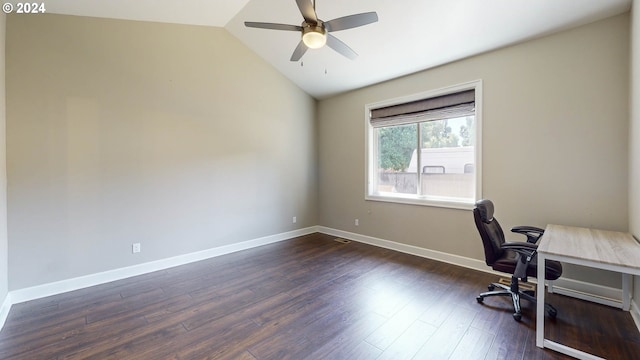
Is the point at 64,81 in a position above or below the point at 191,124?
above

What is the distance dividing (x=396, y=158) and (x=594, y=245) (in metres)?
2.77

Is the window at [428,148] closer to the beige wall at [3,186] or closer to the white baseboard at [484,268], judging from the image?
the white baseboard at [484,268]

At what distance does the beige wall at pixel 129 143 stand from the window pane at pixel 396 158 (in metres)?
1.99

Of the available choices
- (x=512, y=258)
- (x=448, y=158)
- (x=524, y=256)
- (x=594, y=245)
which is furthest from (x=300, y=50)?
(x=594, y=245)

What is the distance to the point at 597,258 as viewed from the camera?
183 cm

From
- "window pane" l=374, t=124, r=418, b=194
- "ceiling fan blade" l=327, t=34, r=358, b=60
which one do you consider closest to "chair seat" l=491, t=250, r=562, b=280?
"window pane" l=374, t=124, r=418, b=194

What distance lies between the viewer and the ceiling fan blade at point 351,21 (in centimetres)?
219

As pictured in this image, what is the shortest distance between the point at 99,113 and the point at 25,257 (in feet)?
5.71

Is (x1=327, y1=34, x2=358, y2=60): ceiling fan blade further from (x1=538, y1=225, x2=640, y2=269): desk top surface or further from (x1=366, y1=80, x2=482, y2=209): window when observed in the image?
(x1=538, y1=225, x2=640, y2=269): desk top surface

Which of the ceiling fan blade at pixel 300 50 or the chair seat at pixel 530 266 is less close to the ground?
the ceiling fan blade at pixel 300 50

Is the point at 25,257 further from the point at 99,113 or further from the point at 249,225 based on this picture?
the point at 249,225

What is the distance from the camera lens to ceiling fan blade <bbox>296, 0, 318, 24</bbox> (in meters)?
2.04

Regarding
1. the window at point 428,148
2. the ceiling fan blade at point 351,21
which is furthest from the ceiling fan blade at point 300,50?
the window at point 428,148

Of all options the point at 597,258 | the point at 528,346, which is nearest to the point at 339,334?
the point at 528,346
